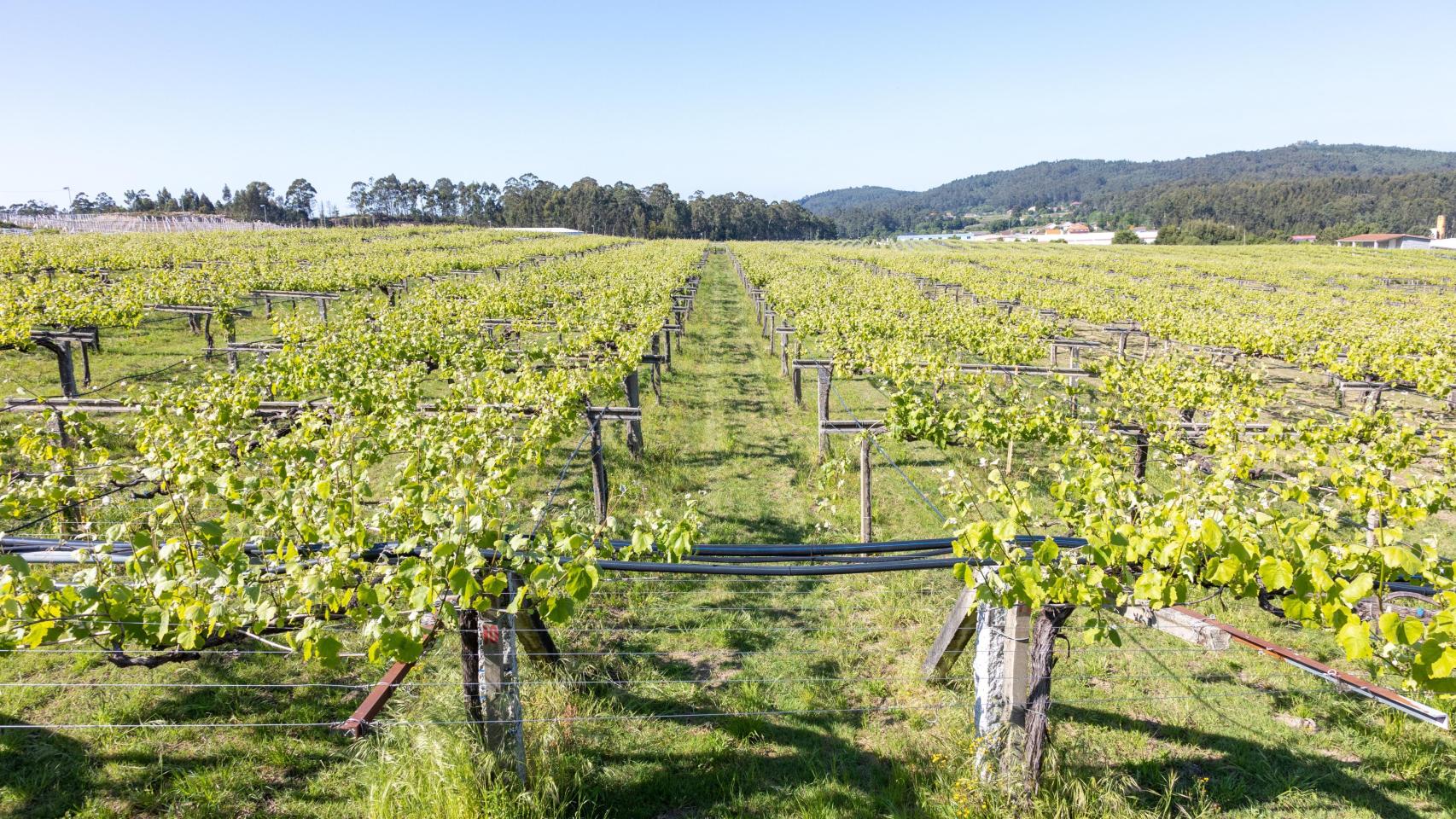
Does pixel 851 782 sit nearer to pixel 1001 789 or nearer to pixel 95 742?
pixel 1001 789

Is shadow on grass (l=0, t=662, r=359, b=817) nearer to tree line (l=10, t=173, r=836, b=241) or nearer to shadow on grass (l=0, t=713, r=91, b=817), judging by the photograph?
shadow on grass (l=0, t=713, r=91, b=817)

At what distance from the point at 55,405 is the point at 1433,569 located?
12.2m

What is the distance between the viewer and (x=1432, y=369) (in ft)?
35.0

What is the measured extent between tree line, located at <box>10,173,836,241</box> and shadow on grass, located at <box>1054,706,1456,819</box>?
12335 cm

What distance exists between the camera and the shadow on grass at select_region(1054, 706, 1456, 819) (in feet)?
14.7

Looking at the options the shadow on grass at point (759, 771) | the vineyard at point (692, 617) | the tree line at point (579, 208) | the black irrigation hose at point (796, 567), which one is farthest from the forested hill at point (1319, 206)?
the black irrigation hose at point (796, 567)

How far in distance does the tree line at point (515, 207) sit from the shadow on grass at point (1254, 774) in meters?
123

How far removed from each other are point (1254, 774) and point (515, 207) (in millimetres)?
130585

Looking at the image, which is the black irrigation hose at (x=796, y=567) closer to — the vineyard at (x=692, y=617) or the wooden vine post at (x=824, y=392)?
the vineyard at (x=692, y=617)

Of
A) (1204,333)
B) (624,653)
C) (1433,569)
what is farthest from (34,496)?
(1204,333)

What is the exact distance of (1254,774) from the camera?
4.74 meters

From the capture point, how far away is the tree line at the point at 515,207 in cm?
11673

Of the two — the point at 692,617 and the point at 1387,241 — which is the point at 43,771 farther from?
the point at 1387,241

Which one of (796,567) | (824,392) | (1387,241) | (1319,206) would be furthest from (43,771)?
(1319,206)
